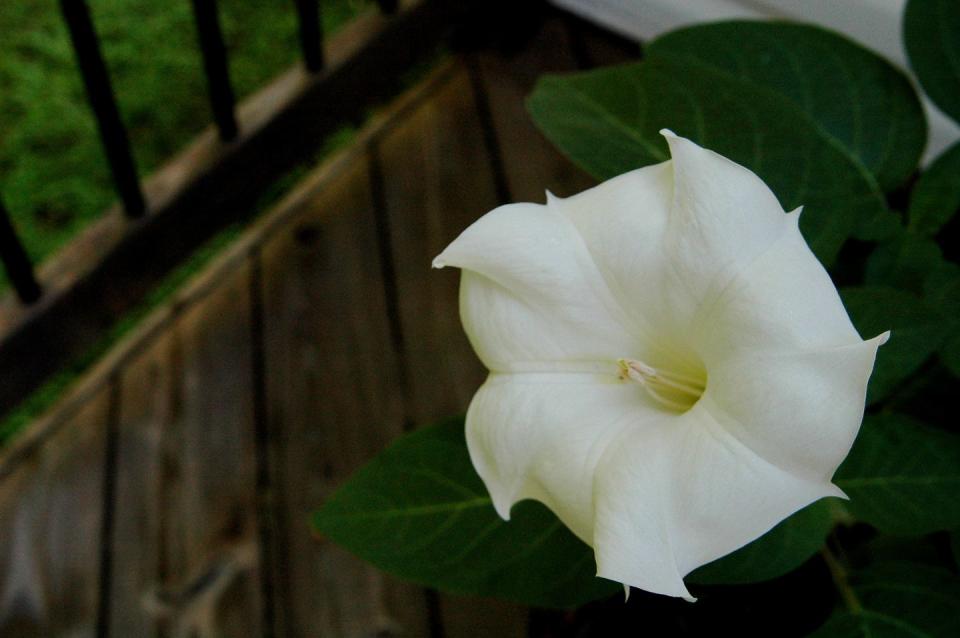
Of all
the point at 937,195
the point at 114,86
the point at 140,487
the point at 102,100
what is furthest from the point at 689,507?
the point at 114,86

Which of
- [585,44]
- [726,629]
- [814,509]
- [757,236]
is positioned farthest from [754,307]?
[585,44]

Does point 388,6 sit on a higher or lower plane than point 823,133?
lower

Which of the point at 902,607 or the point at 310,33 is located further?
the point at 310,33

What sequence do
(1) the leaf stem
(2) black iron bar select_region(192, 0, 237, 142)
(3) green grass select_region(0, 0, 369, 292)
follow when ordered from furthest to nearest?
(3) green grass select_region(0, 0, 369, 292) → (2) black iron bar select_region(192, 0, 237, 142) → (1) the leaf stem

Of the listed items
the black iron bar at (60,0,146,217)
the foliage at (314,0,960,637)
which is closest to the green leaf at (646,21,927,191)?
the foliage at (314,0,960,637)

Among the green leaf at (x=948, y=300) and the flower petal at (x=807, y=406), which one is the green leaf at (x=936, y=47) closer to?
the green leaf at (x=948, y=300)

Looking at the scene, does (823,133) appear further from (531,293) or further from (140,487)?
(140,487)

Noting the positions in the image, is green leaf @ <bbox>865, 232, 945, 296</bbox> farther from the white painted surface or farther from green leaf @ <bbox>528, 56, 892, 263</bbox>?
the white painted surface
